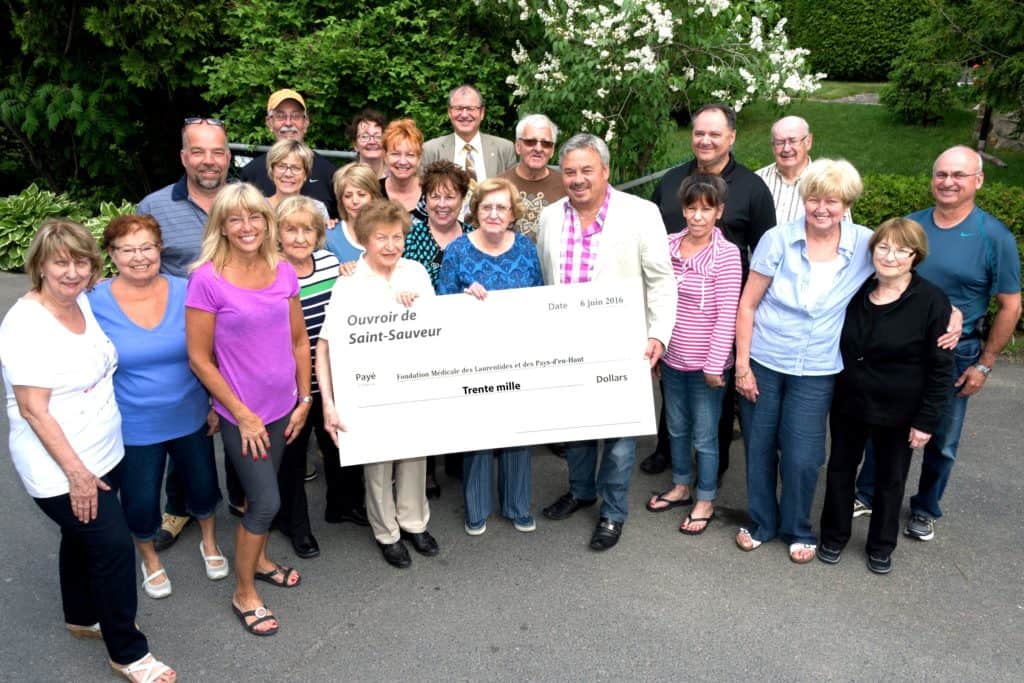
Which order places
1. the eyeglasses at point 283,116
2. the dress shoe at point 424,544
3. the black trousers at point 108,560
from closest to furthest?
the black trousers at point 108,560 → the dress shoe at point 424,544 → the eyeglasses at point 283,116

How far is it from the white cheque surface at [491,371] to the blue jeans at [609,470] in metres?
0.17

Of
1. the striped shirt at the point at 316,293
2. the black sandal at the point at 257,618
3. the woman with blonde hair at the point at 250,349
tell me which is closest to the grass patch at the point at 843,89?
the striped shirt at the point at 316,293

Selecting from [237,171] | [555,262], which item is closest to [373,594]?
[555,262]

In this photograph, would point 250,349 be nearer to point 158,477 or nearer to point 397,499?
point 158,477

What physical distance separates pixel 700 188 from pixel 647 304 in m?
0.66

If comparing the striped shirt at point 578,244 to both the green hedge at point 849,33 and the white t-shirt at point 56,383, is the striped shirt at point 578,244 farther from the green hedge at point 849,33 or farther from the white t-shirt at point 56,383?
the green hedge at point 849,33

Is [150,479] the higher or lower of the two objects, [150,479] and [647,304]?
the lower

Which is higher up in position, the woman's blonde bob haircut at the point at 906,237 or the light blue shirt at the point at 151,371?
the woman's blonde bob haircut at the point at 906,237

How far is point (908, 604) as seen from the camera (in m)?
3.98

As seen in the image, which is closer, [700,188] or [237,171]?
[700,188]

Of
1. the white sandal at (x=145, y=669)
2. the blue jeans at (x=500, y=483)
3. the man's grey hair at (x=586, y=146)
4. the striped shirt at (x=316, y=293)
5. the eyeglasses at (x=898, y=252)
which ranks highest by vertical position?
the man's grey hair at (x=586, y=146)

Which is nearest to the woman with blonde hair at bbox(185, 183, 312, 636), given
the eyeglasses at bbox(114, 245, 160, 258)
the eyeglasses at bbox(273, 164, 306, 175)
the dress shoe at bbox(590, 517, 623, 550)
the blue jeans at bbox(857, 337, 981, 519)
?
the eyeglasses at bbox(114, 245, 160, 258)

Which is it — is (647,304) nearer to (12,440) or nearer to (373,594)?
(373,594)

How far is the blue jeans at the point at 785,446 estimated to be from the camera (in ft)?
13.4
